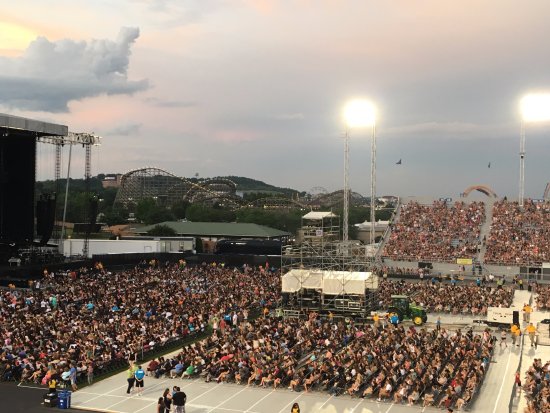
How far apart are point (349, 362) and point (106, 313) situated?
15318 millimetres

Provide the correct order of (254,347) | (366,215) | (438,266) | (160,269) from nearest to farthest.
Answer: (254,347), (160,269), (438,266), (366,215)

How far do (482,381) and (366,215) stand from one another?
122834 millimetres

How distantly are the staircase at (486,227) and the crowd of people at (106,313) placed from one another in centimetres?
2046

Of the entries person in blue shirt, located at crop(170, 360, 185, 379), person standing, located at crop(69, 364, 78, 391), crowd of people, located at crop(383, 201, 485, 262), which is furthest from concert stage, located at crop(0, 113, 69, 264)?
crowd of people, located at crop(383, 201, 485, 262)

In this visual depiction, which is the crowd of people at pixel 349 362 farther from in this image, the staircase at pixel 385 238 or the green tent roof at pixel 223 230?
the green tent roof at pixel 223 230

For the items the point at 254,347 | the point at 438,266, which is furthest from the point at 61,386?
the point at 438,266

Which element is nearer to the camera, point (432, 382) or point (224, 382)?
point (432, 382)

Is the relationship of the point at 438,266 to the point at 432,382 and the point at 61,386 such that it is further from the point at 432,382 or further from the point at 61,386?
the point at 61,386

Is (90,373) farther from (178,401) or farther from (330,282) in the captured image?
(330,282)

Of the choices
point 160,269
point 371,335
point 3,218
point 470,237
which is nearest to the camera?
point 371,335

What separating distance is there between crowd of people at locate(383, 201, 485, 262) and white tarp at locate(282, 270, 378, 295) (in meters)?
23.8

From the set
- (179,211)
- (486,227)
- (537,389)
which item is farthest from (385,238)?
(179,211)

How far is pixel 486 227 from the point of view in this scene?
6119cm

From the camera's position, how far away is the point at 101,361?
2328 cm
